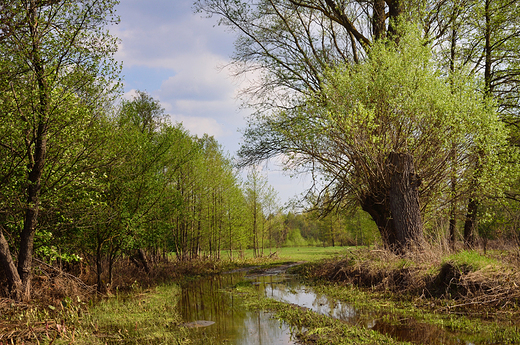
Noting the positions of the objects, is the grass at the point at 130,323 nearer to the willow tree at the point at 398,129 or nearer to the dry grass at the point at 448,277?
the dry grass at the point at 448,277

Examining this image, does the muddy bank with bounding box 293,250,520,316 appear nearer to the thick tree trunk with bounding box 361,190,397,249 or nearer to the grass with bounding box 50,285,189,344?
the thick tree trunk with bounding box 361,190,397,249

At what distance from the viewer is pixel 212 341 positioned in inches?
269

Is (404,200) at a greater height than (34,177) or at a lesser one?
lesser

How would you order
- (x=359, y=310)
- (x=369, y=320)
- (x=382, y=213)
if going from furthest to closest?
1. (x=382, y=213)
2. (x=359, y=310)
3. (x=369, y=320)

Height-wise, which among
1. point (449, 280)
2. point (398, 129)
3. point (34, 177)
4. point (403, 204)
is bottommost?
point (449, 280)

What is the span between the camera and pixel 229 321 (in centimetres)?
855

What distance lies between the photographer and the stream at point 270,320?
667 cm

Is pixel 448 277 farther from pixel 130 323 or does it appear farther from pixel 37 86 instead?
pixel 37 86

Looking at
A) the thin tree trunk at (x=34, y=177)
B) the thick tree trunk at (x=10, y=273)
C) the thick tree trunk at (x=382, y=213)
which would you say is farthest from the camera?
the thick tree trunk at (x=382, y=213)

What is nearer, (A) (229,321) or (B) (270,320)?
(B) (270,320)

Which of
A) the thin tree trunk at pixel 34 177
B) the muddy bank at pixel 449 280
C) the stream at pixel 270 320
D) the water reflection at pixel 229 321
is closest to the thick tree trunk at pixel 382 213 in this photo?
the muddy bank at pixel 449 280

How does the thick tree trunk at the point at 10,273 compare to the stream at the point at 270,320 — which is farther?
the thick tree trunk at the point at 10,273

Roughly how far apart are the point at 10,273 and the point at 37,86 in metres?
4.27

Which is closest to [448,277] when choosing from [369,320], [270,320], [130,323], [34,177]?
[369,320]
